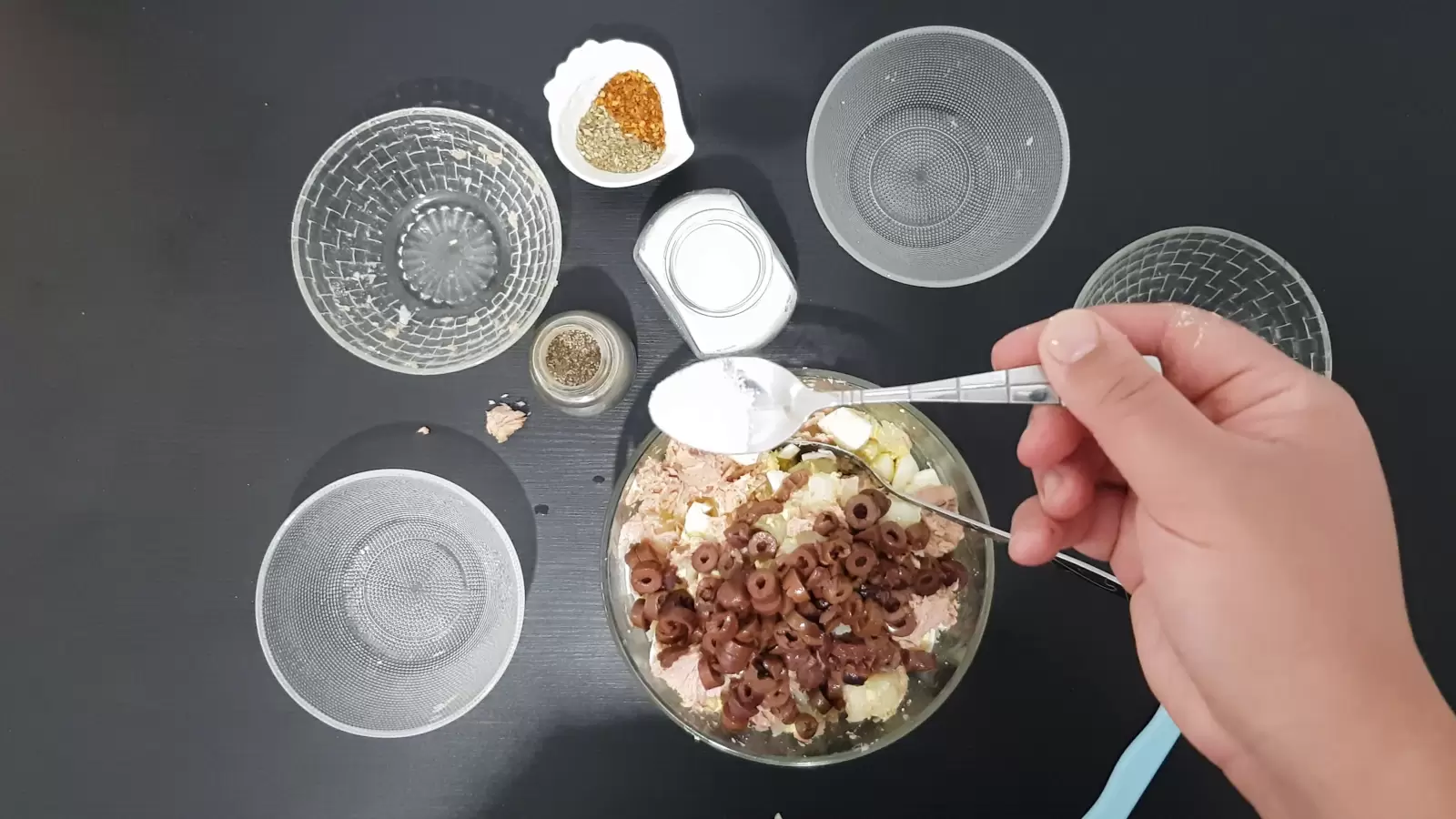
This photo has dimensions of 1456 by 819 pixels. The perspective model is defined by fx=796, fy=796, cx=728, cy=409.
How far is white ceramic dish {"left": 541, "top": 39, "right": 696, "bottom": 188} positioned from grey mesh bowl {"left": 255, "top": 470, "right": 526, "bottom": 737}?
0.61m

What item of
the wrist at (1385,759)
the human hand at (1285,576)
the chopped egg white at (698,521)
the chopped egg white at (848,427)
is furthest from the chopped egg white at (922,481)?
the wrist at (1385,759)

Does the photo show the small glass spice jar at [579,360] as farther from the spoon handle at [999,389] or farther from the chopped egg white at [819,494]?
the spoon handle at [999,389]

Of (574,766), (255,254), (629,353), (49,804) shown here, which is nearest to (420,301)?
(255,254)

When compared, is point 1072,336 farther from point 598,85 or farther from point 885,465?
point 598,85

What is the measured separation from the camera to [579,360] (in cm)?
136

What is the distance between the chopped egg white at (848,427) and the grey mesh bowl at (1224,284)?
43 cm

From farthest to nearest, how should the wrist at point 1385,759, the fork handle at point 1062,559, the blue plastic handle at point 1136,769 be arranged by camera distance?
the blue plastic handle at point 1136,769 → the fork handle at point 1062,559 → the wrist at point 1385,759

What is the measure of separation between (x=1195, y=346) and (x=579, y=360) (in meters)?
0.91

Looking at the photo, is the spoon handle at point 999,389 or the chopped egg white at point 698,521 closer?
the spoon handle at point 999,389

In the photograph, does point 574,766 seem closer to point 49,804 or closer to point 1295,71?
point 49,804

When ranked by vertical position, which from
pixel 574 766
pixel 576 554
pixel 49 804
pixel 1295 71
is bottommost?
pixel 49 804

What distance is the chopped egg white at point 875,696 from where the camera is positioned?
124 centimetres

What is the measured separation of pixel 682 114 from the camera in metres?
1.43

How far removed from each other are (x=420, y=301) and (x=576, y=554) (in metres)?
0.56
